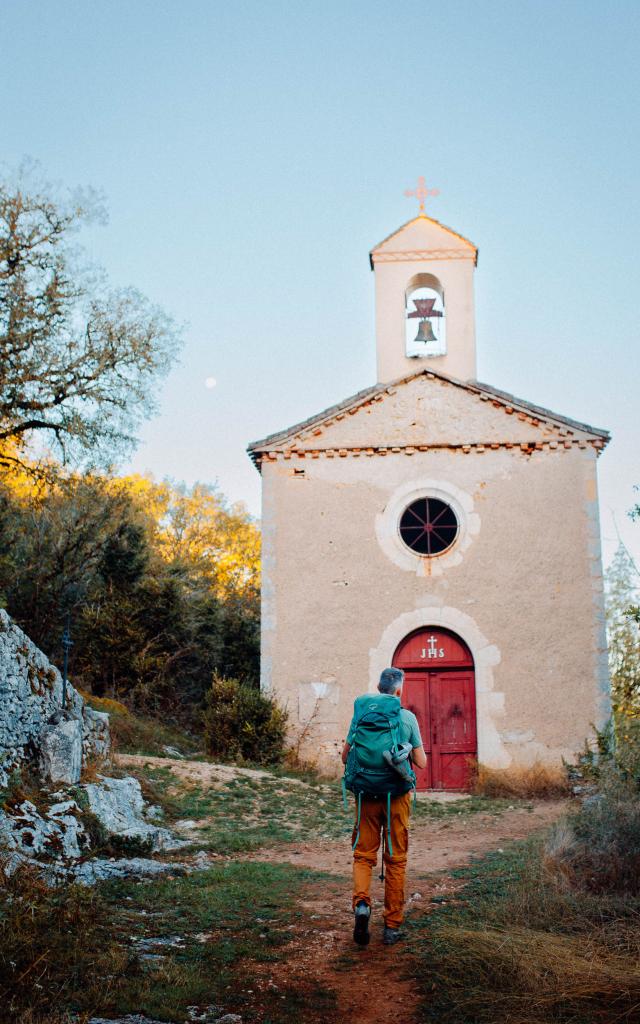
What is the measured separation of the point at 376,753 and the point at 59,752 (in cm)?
306

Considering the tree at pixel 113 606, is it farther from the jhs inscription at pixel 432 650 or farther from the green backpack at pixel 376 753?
the green backpack at pixel 376 753

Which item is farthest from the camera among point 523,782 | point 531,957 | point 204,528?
point 204,528

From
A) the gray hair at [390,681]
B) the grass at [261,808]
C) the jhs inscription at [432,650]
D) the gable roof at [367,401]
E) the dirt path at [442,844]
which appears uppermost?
the gable roof at [367,401]

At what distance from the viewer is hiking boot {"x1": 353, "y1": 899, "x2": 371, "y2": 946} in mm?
5125

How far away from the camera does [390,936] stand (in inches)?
202

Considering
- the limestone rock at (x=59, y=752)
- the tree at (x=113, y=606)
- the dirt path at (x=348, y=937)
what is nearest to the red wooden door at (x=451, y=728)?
the dirt path at (x=348, y=937)

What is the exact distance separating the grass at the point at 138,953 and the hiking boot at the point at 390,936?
573 mm

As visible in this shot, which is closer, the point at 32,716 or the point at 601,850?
the point at 601,850

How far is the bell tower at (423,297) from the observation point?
55.2ft

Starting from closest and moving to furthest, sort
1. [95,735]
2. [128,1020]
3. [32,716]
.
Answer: [128,1020] < [32,716] < [95,735]

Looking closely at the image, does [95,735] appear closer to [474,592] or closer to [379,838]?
[379,838]

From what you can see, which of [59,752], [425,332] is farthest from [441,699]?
[59,752]

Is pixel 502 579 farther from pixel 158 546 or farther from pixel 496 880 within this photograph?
pixel 158 546

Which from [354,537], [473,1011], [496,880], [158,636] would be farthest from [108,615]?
[473,1011]
